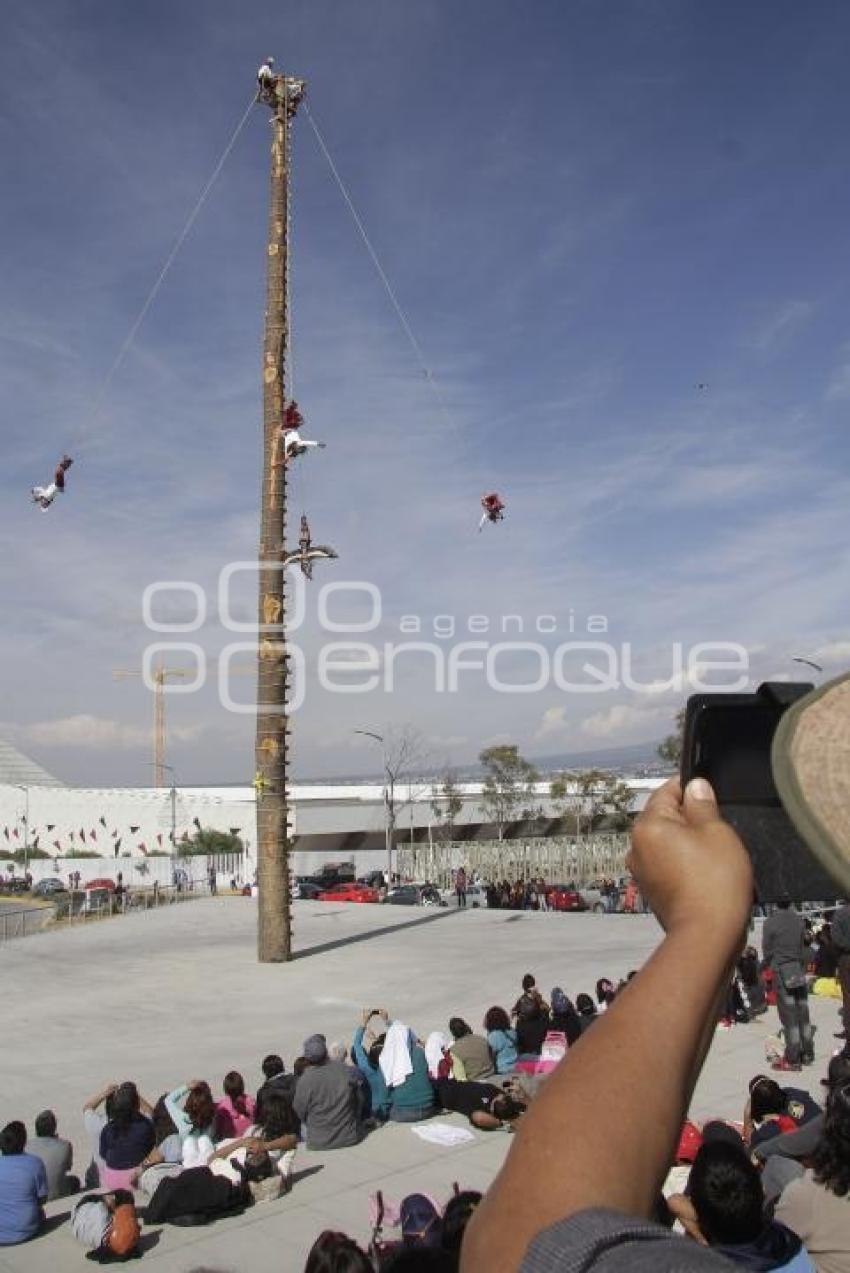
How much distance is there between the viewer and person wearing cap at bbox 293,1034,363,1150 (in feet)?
27.3

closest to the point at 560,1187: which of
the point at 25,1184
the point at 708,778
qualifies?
the point at 708,778

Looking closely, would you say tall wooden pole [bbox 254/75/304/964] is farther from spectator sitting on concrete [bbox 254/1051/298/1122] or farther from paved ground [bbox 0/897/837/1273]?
spectator sitting on concrete [bbox 254/1051/298/1122]

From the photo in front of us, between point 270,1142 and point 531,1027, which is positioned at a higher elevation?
point 531,1027

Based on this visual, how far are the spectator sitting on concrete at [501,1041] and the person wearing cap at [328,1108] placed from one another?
2.35 metres

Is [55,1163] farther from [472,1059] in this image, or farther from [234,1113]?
[472,1059]

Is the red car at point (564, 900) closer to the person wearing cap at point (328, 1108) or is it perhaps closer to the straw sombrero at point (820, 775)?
the person wearing cap at point (328, 1108)

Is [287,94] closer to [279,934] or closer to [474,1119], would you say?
[279,934]

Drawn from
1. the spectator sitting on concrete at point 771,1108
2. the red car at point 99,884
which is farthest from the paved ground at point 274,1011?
the red car at point 99,884

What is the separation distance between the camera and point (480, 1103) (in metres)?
9.07

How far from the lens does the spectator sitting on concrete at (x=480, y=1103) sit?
8633 mm

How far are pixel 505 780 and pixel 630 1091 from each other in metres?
58.1

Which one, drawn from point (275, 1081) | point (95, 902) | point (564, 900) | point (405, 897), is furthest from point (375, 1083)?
point (405, 897)

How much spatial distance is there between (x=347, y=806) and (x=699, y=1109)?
57613 millimetres

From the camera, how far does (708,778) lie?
167cm
